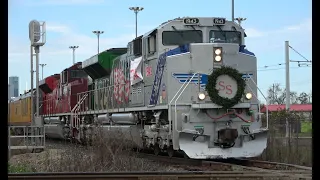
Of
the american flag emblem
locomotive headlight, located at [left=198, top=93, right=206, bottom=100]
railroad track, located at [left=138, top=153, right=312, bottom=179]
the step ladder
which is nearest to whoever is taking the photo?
railroad track, located at [left=138, top=153, right=312, bottom=179]

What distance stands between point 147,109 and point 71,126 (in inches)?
375

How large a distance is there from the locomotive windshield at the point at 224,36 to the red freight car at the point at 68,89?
10814mm

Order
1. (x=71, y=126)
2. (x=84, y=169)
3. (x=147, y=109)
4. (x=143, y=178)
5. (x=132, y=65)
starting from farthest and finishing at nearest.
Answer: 1. (x=71, y=126)
2. (x=132, y=65)
3. (x=147, y=109)
4. (x=84, y=169)
5. (x=143, y=178)

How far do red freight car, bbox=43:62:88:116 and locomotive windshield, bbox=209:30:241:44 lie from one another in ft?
35.5

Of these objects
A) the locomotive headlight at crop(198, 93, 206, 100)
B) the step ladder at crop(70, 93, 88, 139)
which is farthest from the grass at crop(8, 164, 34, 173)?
the step ladder at crop(70, 93, 88, 139)

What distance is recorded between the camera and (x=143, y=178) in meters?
7.35

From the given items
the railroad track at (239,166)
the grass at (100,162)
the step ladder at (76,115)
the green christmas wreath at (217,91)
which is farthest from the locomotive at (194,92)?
the step ladder at (76,115)

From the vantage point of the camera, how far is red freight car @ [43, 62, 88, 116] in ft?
72.3

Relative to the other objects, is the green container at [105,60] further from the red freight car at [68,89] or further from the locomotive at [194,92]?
the locomotive at [194,92]

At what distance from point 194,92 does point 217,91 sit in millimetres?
688

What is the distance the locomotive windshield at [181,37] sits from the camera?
490 inches

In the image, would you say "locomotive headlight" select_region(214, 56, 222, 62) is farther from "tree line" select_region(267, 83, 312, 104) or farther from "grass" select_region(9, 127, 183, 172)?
"tree line" select_region(267, 83, 312, 104)
